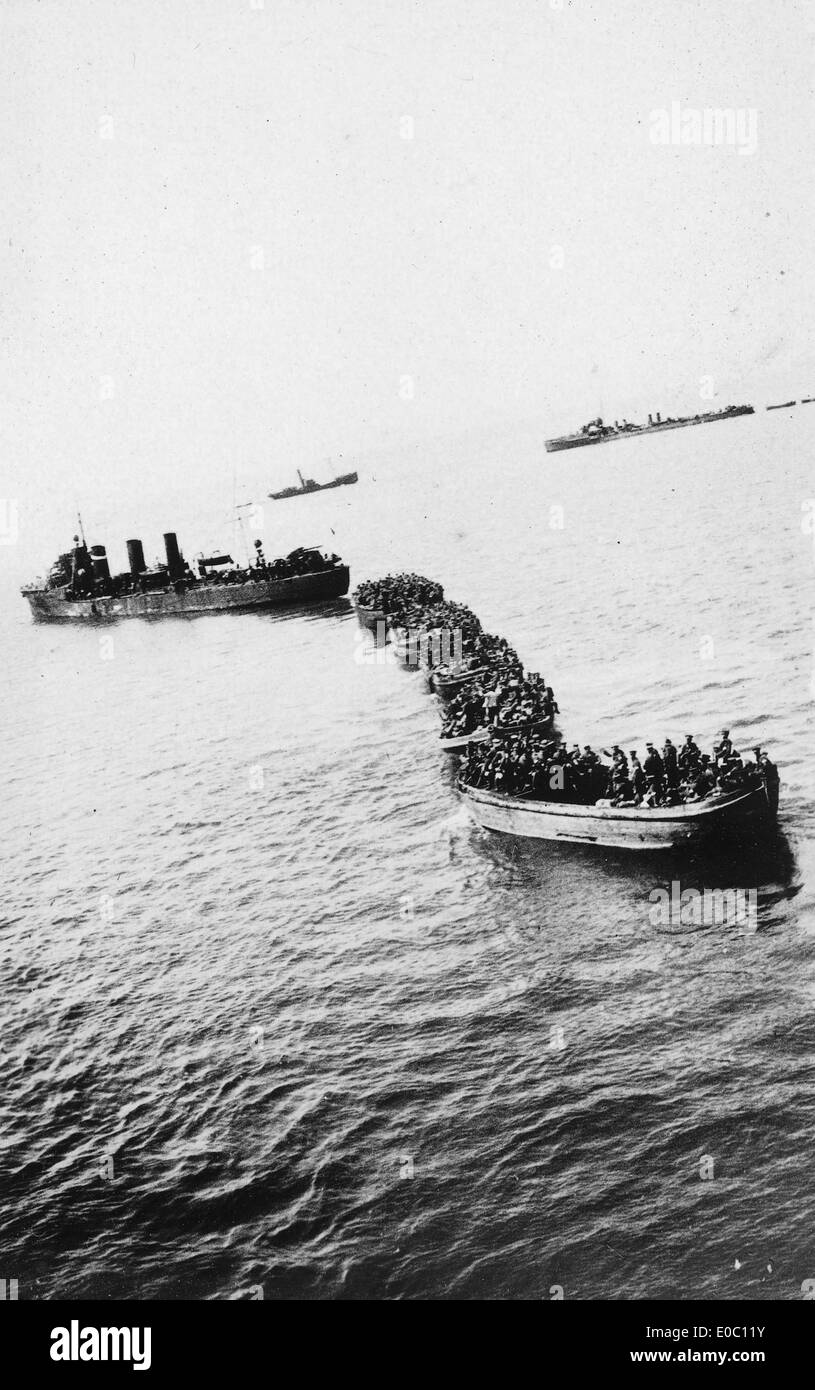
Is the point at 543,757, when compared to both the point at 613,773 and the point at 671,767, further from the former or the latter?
the point at 671,767

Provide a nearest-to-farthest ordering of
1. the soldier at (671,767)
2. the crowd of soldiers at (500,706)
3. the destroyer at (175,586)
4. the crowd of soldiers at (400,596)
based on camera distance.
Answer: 1. the soldier at (671,767)
2. the crowd of soldiers at (500,706)
3. the crowd of soldiers at (400,596)
4. the destroyer at (175,586)

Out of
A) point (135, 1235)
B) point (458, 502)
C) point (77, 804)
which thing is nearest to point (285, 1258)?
point (135, 1235)

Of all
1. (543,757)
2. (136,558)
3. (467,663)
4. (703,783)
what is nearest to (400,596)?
(467,663)

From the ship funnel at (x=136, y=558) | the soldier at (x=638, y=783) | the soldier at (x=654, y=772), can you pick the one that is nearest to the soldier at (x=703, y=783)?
the soldier at (x=654, y=772)

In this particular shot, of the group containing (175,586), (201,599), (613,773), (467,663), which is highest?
(175,586)

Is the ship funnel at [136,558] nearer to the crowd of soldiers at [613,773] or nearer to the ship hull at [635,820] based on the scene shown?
the crowd of soldiers at [613,773]

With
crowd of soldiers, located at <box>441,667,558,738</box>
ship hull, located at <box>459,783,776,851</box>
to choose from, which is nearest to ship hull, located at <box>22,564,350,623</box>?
crowd of soldiers, located at <box>441,667,558,738</box>
